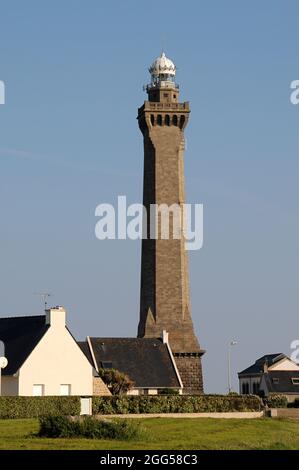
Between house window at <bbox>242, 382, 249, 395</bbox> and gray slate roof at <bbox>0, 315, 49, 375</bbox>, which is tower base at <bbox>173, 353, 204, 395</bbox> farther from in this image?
house window at <bbox>242, 382, 249, 395</bbox>

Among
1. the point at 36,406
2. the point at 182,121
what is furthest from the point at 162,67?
the point at 36,406

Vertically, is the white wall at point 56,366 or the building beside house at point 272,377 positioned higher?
the building beside house at point 272,377

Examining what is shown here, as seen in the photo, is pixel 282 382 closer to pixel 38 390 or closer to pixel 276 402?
pixel 276 402

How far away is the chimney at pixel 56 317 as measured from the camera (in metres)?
80.7

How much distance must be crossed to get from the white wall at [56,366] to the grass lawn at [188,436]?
1122 centimetres

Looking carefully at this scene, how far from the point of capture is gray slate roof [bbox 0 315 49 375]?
263ft

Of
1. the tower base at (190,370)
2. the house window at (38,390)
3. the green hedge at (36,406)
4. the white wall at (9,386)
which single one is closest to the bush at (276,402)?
the tower base at (190,370)

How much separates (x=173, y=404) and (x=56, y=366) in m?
7.91

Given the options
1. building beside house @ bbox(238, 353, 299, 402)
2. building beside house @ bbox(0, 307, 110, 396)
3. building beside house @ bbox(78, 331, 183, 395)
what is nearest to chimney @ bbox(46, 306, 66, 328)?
building beside house @ bbox(0, 307, 110, 396)

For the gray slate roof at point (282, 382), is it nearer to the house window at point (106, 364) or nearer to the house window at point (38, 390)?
the house window at point (106, 364)

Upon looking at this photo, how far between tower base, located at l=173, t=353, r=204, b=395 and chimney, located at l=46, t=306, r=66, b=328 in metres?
28.5
